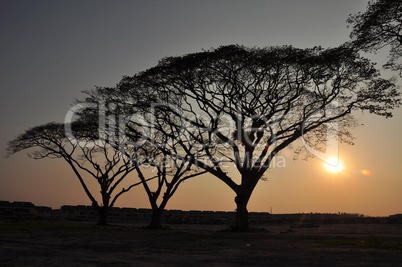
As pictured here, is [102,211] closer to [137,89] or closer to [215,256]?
[137,89]

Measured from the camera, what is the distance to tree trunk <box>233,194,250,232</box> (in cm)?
3238

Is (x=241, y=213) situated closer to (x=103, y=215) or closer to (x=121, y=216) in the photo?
(x=103, y=215)

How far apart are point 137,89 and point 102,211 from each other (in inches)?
701

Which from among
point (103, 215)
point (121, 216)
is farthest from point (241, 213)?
point (121, 216)

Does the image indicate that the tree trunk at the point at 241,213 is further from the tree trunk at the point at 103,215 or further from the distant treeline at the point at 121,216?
the distant treeline at the point at 121,216

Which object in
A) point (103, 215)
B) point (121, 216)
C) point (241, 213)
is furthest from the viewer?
point (121, 216)

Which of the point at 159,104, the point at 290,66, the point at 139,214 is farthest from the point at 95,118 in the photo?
the point at 139,214

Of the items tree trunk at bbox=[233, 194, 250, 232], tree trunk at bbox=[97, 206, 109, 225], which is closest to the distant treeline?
tree trunk at bbox=[97, 206, 109, 225]

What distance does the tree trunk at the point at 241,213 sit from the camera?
106 ft

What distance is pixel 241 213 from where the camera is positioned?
32500 millimetres

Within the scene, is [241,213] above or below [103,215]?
above

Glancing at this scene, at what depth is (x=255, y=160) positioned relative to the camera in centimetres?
3294

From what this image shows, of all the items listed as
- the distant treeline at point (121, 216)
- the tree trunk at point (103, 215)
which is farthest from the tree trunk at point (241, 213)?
the distant treeline at point (121, 216)

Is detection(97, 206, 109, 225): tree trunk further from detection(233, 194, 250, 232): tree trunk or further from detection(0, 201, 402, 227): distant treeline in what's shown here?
detection(0, 201, 402, 227): distant treeline
